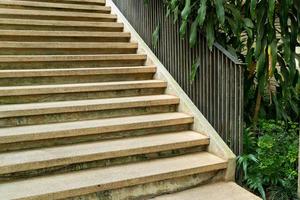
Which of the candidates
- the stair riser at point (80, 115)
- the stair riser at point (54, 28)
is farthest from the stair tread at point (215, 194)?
the stair riser at point (54, 28)

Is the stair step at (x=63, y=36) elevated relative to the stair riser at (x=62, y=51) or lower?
elevated

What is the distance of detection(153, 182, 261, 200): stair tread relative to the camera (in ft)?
7.51

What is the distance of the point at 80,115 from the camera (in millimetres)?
2809

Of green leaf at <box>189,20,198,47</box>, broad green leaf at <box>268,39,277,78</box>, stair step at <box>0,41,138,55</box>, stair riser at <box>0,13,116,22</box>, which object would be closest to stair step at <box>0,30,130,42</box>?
stair step at <box>0,41,138,55</box>

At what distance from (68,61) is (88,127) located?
1035mm

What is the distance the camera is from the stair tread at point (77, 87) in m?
2.79

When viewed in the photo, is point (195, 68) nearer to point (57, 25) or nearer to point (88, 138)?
point (88, 138)

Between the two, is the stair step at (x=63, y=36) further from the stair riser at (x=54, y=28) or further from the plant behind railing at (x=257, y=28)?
the plant behind railing at (x=257, y=28)

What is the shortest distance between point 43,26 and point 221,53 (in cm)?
214

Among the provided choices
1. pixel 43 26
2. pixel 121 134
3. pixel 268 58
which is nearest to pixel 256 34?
pixel 268 58

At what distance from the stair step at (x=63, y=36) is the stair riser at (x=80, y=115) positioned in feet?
4.01

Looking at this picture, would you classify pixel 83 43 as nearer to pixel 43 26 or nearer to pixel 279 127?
pixel 43 26

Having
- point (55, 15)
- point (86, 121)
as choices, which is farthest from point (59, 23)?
point (86, 121)

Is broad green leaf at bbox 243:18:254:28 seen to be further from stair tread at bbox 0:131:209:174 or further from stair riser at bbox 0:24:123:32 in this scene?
stair riser at bbox 0:24:123:32
